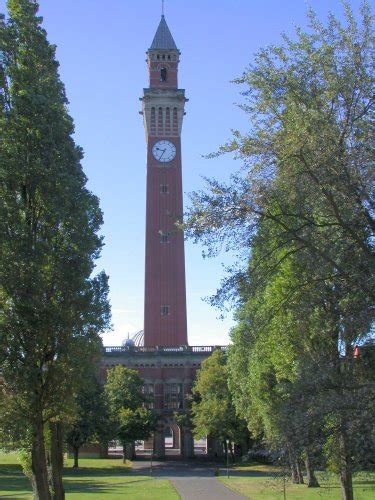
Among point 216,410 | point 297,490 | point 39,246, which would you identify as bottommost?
point 297,490

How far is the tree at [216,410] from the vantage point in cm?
5281

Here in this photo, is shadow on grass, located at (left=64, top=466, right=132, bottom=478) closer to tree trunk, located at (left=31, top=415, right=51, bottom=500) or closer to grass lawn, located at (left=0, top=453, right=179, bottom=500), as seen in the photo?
grass lawn, located at (left=0, top=453, right=179, bottom=500)

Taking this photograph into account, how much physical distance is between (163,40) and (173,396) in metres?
40.9

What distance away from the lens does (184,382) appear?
216 feet

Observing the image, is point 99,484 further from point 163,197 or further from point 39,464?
point 163,197

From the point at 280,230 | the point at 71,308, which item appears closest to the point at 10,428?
the point at 71,308

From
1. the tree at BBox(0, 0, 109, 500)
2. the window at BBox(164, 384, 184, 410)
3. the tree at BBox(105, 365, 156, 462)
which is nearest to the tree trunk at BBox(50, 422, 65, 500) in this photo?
the tree at BBox(0, 0, 109, 500)

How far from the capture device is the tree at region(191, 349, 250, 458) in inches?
2079

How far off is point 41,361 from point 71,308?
1666 millimetres

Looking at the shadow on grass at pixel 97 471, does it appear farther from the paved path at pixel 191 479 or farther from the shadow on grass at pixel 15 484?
the shadow on grass at pixel 15 484

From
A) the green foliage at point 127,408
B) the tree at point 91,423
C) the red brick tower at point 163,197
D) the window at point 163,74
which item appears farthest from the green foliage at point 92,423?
the window at point 163,74

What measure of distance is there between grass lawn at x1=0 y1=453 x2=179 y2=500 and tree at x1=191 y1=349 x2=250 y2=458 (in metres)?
7.62

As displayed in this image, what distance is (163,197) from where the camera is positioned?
66875 mm

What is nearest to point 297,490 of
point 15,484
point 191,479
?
point 191,479
